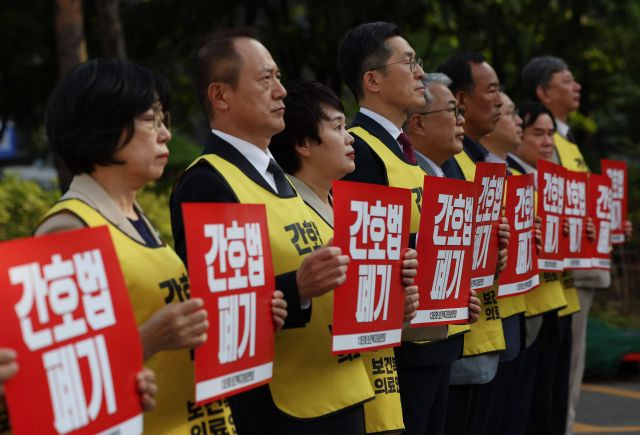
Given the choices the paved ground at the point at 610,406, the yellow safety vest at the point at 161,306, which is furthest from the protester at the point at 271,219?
the paved ground at the point at 610,406

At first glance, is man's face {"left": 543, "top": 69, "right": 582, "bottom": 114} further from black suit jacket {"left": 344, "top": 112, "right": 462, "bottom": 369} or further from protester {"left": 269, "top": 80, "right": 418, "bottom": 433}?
protester {"left": 269, "top": 80, "right": 418, "bottom": 433}

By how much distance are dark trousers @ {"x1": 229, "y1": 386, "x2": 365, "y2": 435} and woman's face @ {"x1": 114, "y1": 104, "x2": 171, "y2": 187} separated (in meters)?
0.91

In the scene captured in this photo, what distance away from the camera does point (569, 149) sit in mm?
7133

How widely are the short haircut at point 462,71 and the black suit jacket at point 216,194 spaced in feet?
7.81

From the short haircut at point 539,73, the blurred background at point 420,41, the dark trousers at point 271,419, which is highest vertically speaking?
the blurred background at point 420,41

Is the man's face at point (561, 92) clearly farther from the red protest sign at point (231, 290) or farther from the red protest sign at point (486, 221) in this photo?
the red protest sign at point (231, 290)

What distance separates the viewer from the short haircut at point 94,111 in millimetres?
2992

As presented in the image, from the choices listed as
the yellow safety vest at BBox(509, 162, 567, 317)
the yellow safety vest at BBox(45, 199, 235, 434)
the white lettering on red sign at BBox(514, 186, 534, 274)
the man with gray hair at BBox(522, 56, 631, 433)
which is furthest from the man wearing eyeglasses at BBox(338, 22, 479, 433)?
the man with gray hair at BBox(522, 56, 631, 433)

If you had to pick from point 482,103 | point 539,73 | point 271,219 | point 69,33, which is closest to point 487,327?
point 482,103

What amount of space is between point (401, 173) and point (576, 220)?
193 centimetres

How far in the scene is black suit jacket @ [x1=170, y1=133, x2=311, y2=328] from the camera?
11.5 ft

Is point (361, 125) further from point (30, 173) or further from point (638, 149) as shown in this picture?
point (30, 173)

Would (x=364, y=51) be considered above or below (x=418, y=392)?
above

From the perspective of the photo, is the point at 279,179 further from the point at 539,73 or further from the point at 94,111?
the point at 539,73
